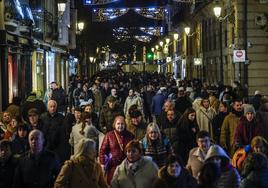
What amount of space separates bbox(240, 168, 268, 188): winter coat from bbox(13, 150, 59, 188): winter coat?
2.18 m

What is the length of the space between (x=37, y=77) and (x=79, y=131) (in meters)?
21.2

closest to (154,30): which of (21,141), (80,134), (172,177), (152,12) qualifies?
(152,12)

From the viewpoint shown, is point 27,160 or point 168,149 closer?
point 27,160

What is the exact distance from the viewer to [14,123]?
10.6 metres

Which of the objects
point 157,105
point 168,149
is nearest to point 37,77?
point 157,105

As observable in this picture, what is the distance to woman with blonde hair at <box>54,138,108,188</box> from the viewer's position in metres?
6.44

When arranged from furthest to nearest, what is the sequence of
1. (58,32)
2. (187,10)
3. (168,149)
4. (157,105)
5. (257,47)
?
(187,10), (58,32), (257,47), (157,105), (168,149)

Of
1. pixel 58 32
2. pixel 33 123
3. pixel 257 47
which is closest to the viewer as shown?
pixel 33 123

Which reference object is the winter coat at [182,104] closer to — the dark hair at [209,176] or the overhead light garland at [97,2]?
the dark hair at [209,176]

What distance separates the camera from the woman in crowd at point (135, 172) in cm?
697

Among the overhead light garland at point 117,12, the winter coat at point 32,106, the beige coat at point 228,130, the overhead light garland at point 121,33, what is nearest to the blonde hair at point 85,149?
the beige coat at point 228,130

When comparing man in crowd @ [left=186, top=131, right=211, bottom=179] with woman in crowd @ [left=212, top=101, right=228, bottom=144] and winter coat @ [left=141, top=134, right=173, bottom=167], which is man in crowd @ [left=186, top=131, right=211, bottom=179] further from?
woman in crowd @ [left=212, top=101, right=228, bottom=144]

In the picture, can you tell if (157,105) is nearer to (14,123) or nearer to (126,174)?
(14,123)

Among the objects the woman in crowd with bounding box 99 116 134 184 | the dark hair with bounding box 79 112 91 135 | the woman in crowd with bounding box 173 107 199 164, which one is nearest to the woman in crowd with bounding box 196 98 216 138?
the woman in crowd with bounding box 173 107 199 164
